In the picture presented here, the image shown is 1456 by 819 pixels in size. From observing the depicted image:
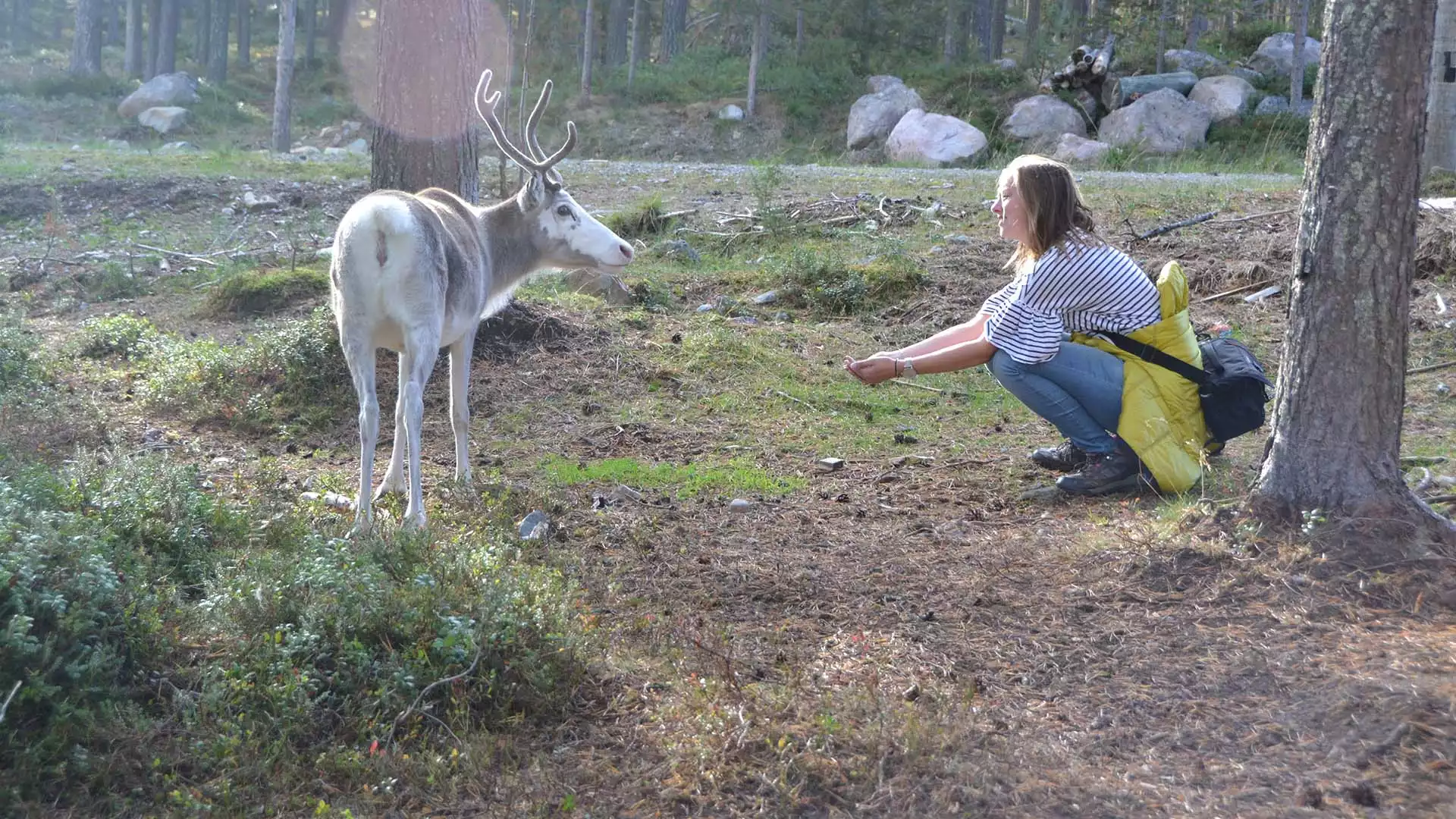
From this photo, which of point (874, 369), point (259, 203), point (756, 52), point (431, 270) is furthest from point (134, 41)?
point (874, 369)

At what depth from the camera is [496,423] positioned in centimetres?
761

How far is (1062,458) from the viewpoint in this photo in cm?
637

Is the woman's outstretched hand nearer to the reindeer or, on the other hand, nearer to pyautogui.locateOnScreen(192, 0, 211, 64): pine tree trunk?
the reindeer

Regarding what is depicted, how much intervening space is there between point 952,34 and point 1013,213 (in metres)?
28.7

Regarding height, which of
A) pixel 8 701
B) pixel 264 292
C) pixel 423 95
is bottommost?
pixel 8 701

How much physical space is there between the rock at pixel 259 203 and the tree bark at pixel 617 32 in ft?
77.0

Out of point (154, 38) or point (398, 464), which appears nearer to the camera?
point (398, 464)

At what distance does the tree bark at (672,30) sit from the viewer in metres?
37.1

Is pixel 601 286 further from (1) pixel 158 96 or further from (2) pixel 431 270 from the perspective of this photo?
(1) pixel 158 96

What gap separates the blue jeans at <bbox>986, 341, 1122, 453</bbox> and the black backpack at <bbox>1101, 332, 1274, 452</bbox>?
164 mm

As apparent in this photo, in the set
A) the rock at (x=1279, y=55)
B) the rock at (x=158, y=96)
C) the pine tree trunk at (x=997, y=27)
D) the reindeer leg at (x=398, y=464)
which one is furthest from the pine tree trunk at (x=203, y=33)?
the reindeer leg at (x=398, y=464)

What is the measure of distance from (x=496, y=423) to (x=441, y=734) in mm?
4116

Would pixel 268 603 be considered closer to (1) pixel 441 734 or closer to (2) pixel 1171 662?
(1) pixel 441 734

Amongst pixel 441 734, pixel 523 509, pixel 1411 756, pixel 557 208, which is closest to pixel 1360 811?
pixel 1411 756
